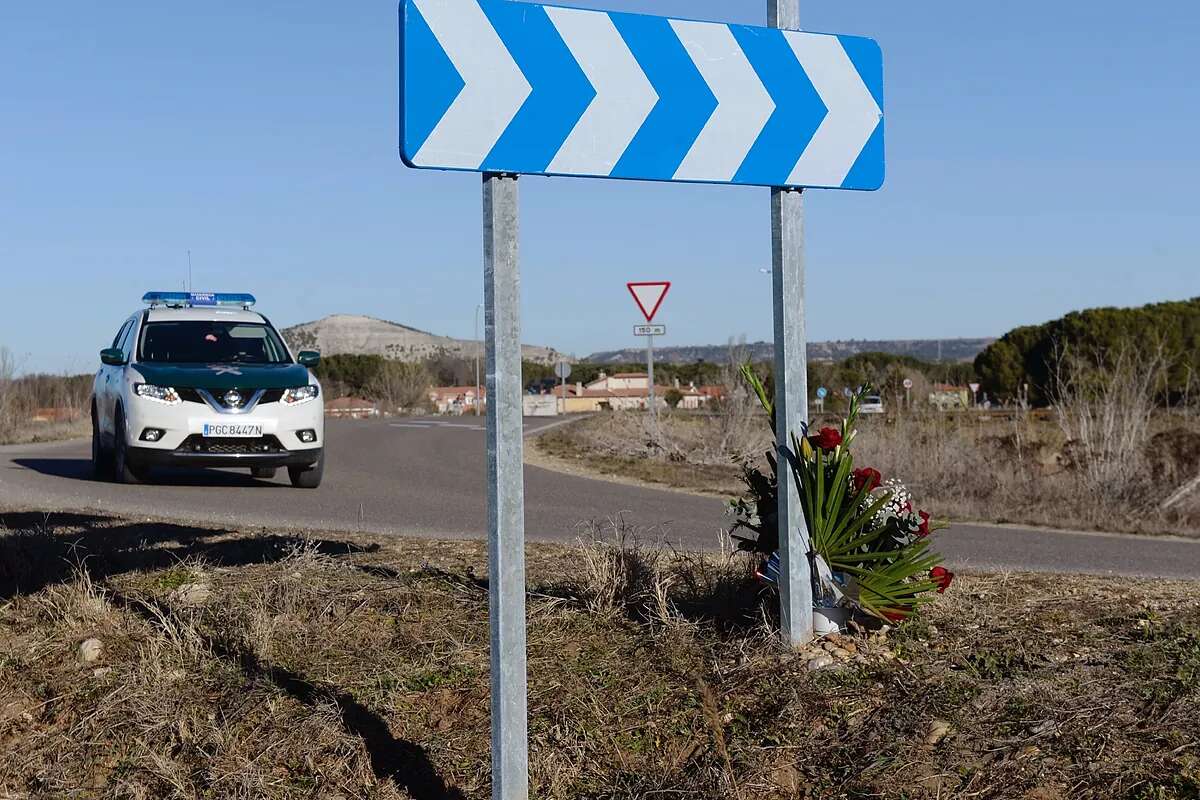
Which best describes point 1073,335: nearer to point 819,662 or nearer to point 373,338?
point 819,662

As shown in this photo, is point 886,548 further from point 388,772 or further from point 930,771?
point 388,772

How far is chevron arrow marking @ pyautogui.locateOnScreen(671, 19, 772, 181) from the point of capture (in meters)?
4.07

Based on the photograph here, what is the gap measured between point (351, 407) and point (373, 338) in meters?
113

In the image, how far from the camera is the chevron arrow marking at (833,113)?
4383mm

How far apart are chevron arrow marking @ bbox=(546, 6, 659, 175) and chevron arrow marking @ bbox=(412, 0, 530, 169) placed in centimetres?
21

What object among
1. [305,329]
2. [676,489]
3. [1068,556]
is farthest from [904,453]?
[305,329]

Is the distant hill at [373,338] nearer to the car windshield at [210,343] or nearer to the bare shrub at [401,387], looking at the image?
the bare shrub at [401,387]

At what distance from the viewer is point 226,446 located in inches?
484

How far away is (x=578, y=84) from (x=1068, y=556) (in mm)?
6895

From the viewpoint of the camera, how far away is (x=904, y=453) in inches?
635

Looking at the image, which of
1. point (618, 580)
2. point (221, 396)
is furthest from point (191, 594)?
point (221, 396)

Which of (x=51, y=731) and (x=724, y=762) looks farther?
(x=51, y=731)

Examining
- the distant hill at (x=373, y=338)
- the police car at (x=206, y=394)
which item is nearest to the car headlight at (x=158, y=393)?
the police car at (x=206, y=394)

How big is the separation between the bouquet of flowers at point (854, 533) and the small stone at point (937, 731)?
0.70 m
